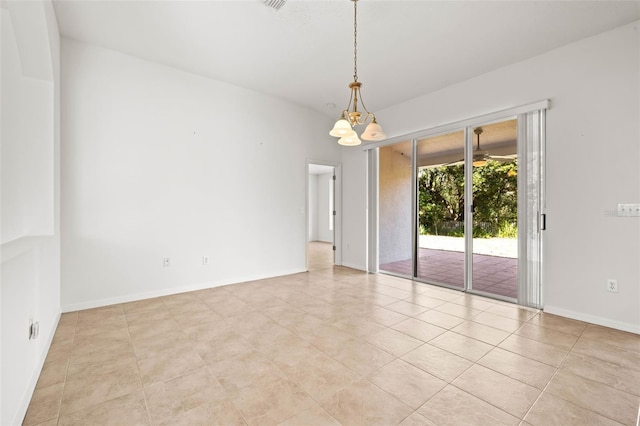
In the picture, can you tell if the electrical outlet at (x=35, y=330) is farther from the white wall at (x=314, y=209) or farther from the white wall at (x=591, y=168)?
the white wall at (x=314, y=209)

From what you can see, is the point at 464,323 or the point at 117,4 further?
the point at 464,323

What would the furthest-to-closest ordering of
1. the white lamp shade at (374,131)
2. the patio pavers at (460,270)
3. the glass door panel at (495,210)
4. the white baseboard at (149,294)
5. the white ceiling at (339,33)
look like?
the patio pavers at (460,270)
the glass door panel at (495,210)
the white baseboard at (149,294)
the white lamp shade at (374,131)
the white ceiling at (339,33)

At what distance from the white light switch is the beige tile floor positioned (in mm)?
1164

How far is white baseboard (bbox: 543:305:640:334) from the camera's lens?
9.10ft

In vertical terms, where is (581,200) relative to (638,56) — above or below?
below

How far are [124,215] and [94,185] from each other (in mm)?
472

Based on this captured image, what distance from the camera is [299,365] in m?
2.19

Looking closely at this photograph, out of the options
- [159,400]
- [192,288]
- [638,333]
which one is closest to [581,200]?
[638,333]

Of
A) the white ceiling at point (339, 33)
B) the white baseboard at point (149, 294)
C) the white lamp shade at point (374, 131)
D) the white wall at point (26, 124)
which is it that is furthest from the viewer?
the white baseboard at point (149, 294)

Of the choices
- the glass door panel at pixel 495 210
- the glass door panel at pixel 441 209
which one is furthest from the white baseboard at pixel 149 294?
the glass door panel at pixel 495 210

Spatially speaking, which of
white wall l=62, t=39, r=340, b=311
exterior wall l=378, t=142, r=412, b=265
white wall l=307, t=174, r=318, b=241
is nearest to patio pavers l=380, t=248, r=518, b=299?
exterior wall l=378, t=142, r=412, b=265

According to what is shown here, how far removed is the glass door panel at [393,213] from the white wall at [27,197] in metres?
4.62

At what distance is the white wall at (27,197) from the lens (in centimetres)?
158

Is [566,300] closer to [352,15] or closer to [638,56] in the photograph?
[638,56]
